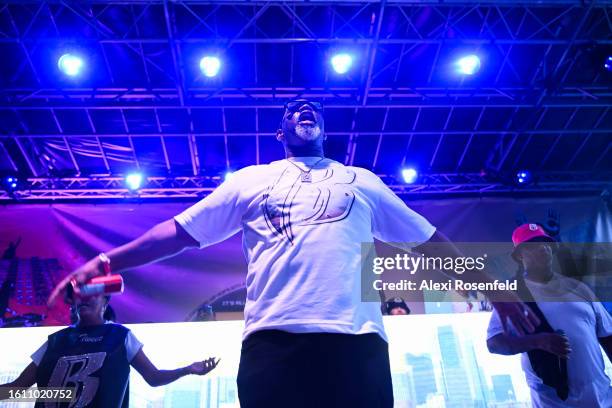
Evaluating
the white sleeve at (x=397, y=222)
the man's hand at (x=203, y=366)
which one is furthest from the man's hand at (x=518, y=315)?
the man's hand at (x=203, y=366)

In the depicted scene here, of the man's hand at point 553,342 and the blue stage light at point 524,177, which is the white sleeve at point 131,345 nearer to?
the man's hand at point 553,342

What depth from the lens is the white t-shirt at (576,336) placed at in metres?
2.59

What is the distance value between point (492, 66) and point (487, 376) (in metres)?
4.83

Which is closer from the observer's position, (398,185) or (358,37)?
(358,37)

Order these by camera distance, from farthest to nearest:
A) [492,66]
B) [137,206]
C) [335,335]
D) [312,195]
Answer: [137,206] → [492,66] → [312,195] → [335,335]

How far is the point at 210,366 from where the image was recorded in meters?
3.00

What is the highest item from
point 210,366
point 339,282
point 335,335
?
point 210,366

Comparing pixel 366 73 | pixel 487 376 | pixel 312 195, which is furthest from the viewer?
pixel 366 73

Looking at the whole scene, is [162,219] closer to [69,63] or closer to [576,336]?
[69,63]

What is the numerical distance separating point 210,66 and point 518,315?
17.5 ft

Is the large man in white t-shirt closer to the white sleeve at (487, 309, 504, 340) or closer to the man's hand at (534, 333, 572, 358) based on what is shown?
the man's hand at (534, 333, 572, 358)

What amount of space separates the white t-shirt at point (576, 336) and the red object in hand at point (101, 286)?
2.22 meters

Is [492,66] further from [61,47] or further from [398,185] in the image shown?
[61,47]

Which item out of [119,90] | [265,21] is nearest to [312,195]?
[265,21]
